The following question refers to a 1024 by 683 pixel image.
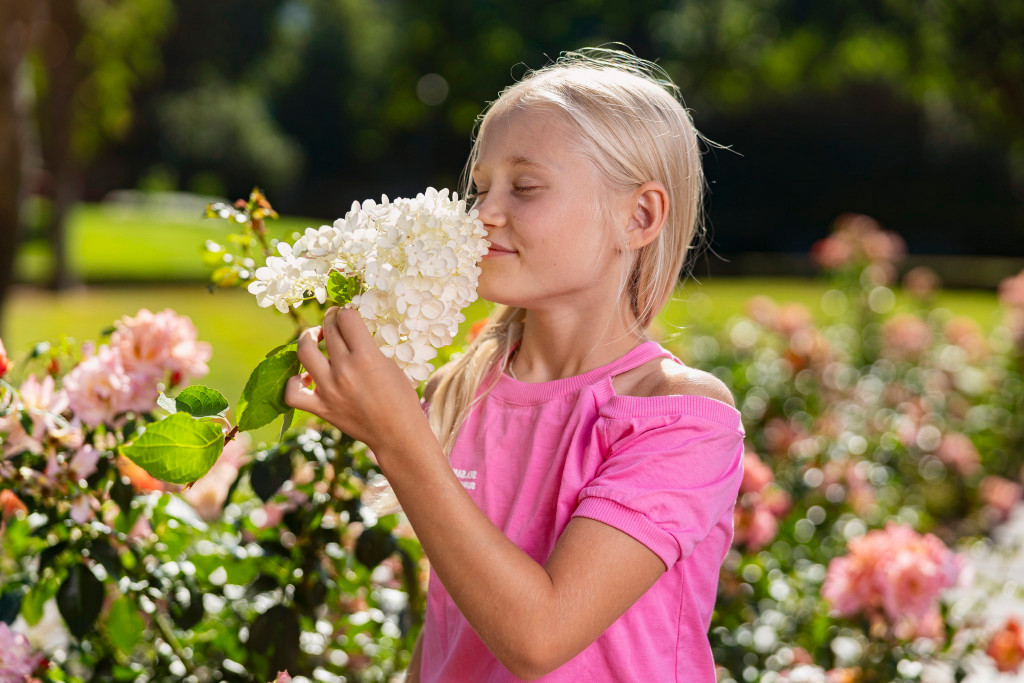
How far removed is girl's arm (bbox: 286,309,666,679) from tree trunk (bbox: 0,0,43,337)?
3435 mm

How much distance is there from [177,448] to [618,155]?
69 cm

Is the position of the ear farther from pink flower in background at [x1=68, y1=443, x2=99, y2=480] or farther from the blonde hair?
pink flower in background at [x1=68, y1=443, x2=99, y2=480]

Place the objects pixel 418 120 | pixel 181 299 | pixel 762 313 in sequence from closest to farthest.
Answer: pixel 762 313 → pixel 181 299 → pixel 418 120

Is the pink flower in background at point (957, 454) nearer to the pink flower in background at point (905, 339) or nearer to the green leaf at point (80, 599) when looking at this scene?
the pink flower in background at point (905, 339)

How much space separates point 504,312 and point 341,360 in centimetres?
66

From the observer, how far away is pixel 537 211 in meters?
1.37

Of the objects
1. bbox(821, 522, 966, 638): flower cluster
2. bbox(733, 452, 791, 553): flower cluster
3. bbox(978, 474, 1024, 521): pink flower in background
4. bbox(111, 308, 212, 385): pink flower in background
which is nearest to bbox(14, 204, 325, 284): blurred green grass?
bbox(978, 474, 1024, 521): pink flower in background

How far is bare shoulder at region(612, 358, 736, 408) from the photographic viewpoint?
1394mm

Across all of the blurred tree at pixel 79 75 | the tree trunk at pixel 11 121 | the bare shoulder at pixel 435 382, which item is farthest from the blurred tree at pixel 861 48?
the bare shoulder at pixel 435 382

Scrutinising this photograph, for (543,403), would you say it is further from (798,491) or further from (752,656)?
(798,491)

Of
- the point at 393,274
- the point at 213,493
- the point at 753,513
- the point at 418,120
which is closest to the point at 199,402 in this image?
the point at 393,274

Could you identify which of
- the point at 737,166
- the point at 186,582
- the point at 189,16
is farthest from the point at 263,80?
the point at 186,582

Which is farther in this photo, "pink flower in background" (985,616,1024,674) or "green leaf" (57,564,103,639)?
"pink flower in background" (985,616,1024,674)

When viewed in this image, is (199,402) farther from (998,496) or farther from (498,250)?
(998,496)
